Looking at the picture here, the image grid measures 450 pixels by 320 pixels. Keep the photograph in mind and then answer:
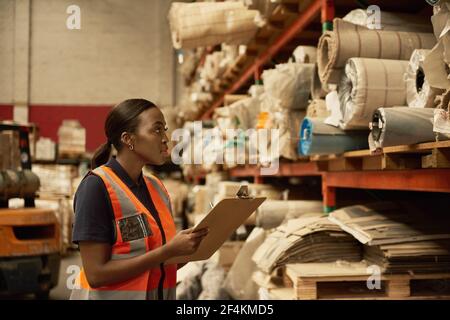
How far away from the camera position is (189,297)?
4969 millimetres

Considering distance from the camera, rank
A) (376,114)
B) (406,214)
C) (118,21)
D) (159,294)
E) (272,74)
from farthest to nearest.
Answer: (272,74) < (406,214) < (376,114) < (118,21) < (159,294)

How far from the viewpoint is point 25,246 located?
18.5 ft

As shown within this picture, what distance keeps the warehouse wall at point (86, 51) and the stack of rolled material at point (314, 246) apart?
1417 millimetres

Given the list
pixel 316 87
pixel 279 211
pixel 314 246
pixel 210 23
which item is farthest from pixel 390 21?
pixel 210 23

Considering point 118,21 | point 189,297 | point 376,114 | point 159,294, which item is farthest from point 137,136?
point 189,297

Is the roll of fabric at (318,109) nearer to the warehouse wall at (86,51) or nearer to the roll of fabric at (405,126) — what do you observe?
the roll of fabric at (405,126)

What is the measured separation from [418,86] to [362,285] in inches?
52.6

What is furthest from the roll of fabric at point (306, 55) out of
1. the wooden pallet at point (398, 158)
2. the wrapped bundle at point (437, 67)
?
the wrapped bundle at point (437, 67)

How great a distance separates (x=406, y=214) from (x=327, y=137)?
764mm

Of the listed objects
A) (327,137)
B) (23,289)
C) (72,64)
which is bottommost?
(23,289)

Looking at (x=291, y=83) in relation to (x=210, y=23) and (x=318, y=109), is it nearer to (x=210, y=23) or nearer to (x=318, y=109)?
(x=318, y=109)

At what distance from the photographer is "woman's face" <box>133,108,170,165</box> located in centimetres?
185
